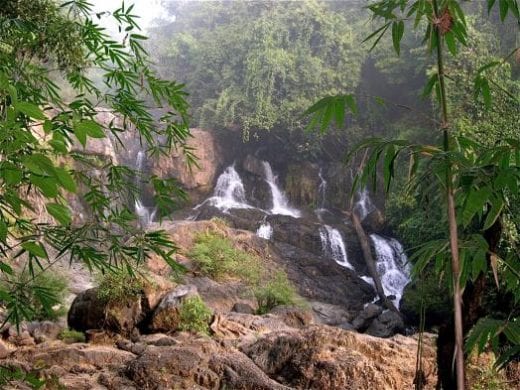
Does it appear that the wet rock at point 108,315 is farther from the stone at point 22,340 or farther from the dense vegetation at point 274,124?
the stone at point 22,340

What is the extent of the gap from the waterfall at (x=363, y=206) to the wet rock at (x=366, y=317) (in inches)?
245

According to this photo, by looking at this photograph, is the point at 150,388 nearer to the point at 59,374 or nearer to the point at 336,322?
the point at 59,374

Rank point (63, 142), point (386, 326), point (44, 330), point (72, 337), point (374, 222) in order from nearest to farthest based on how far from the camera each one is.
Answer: point (63, 142) < point (72, 337) < point (44, 330) < point (386, 326) < point (374, 222)

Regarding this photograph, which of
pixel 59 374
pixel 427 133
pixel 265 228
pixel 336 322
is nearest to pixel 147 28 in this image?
pixel 265 228

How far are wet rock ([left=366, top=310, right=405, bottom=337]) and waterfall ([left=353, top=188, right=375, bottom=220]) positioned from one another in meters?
6.80

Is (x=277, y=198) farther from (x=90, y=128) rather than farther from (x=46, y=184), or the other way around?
(x=46, y=184)

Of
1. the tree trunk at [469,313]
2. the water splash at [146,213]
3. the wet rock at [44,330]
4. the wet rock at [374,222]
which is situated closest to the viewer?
the tree trunk at [469,313]

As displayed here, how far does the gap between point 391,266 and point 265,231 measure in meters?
4.41

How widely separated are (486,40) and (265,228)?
30.3 ft

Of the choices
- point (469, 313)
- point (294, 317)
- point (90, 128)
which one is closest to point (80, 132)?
point (90, 128)

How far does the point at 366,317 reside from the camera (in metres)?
11.1

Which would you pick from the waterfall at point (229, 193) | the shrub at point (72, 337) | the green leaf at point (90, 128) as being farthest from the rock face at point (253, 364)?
the waterfall at point (229, 193)

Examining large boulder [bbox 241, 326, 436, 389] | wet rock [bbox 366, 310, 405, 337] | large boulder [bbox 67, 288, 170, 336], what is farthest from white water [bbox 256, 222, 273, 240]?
large boulder [bbox 241, 326, 436, 389]

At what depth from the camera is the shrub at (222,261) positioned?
1130cm
